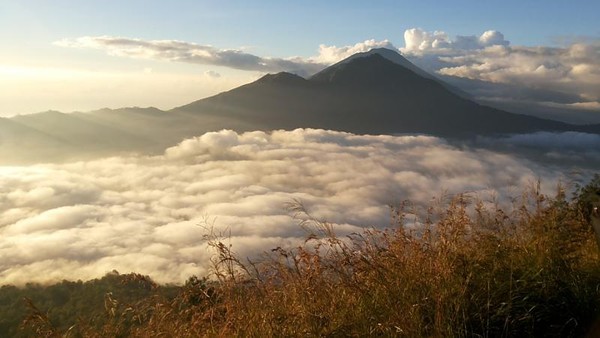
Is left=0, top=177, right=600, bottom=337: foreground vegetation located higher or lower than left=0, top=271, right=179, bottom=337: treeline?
higher

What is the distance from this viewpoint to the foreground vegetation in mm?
4008

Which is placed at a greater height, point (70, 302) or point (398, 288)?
point (398, 288)

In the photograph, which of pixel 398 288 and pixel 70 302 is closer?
pixel 398 288

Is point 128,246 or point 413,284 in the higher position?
point 413,284

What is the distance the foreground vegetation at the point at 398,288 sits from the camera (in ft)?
13.1

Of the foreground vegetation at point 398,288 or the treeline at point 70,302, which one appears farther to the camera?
the treeline at point 70,302

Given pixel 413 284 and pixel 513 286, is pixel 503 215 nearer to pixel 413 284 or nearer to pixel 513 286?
pixel 513 286

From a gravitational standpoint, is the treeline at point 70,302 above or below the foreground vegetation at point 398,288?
below

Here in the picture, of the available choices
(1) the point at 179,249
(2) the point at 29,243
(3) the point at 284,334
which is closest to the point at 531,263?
(3) the point at 284,334

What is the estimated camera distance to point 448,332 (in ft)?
12.3

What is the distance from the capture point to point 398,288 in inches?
169

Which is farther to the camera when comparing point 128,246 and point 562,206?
point 128,246

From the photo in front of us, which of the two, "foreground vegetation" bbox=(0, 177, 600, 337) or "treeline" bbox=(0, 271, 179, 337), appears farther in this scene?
"treeline" bbox=(0, 271, 179, 337)

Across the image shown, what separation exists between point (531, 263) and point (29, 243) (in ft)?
706
